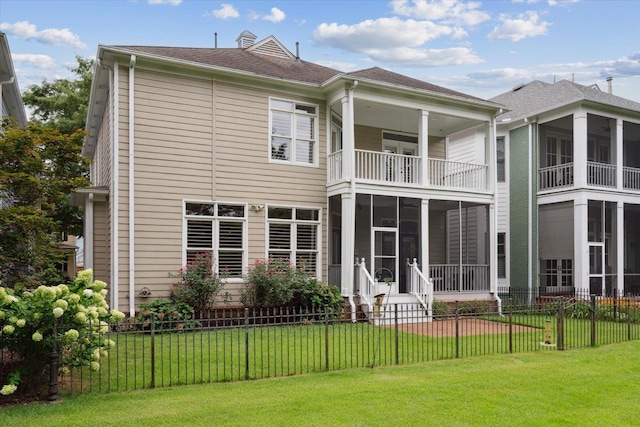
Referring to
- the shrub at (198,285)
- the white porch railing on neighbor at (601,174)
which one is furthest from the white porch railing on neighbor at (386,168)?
the white porch railing on neighbor at (601,174)

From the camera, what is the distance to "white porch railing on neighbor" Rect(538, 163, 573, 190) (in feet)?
66.6

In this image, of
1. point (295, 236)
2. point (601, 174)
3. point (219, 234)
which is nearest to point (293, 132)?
point (295, 236)

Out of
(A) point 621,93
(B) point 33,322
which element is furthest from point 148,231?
(A) point 621,93

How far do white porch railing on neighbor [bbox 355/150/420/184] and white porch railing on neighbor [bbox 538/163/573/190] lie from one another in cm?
582

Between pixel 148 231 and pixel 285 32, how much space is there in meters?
10.9

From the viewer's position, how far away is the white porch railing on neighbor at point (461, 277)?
1789 cm

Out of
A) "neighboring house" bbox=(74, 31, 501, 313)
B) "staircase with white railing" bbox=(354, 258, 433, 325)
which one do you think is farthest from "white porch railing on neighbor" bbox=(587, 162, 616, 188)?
"staircase with white railing" bbox=(354, 258, 433, 325)

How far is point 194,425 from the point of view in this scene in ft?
20.0

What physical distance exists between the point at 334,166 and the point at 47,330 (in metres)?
10.4

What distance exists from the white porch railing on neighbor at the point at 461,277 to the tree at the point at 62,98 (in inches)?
756

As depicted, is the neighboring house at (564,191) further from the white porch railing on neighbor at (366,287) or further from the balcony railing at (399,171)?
the white porch railing on neighbor at (366,287)

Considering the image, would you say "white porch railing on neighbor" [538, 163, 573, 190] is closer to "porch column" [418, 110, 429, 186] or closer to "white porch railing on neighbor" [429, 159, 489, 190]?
"white porch railing on neighbor" [429, 159, 489, 190]

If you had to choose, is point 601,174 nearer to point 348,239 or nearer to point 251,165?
point 348,239

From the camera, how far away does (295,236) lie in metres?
16.0
